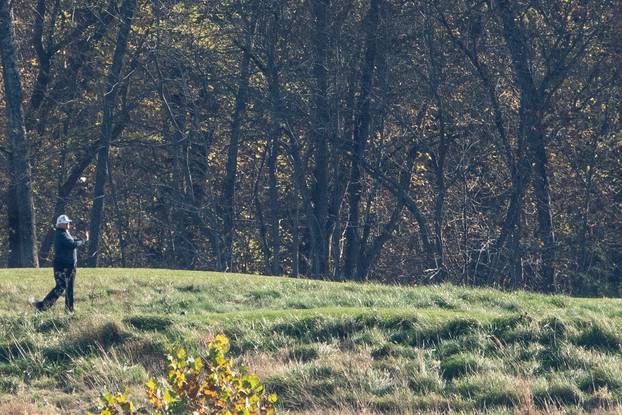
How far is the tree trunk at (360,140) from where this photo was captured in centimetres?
3056

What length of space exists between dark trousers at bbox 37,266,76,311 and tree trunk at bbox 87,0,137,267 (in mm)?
15154

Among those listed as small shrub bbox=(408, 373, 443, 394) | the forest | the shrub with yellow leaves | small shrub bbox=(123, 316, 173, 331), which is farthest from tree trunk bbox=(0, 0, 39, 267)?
the shrub with yellow leaves

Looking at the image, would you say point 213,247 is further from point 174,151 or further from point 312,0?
point 312,0

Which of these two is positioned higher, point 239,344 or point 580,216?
point 580,216

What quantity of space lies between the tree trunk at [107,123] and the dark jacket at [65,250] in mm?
15278

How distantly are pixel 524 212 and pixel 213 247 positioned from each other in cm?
1052

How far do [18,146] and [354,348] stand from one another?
57.6ft

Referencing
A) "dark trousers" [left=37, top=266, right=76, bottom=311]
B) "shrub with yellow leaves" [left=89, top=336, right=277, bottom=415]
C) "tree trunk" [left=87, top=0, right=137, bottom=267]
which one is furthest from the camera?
"tree trunk" [left=87, top=0, right=137, bottom=267]

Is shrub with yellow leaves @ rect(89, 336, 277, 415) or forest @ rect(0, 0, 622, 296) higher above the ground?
forest @ rect(0, 0, 622, 296)

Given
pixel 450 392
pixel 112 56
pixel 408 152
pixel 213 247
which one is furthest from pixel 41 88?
pixel 450 392

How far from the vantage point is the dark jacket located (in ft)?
51.7

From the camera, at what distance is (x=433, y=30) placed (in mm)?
30438

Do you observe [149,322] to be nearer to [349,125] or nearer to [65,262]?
[65,262]

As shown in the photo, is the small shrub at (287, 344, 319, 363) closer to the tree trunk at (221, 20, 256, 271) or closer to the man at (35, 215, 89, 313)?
the man at (35, 215, 89, 313)
